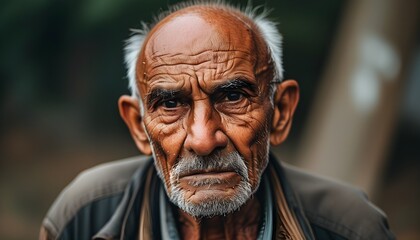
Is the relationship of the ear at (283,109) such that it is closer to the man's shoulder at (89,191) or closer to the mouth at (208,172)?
the mouth at (208,172)

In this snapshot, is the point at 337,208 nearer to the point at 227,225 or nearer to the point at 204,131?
the point at 227,225

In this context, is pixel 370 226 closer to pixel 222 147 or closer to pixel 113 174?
pixel 222 147

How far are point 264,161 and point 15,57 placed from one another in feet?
13.0

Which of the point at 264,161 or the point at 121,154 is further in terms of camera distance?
the point at 121,154

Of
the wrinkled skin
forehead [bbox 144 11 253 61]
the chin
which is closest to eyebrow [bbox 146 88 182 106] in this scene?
the wrinkled skin

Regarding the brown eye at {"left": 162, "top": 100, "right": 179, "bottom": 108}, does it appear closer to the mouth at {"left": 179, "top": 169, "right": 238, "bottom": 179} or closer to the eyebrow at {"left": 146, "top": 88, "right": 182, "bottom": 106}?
the eyebrow at {"left": 146, "top": 88, "right": 182, "bottom": 106}

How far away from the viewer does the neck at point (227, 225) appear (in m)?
3.15

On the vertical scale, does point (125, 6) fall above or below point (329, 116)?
above

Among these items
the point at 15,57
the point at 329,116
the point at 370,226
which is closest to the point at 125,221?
the point at 370,226

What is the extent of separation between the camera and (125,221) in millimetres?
3084

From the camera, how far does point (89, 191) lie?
3428mm

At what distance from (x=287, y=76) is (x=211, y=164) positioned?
4026 mm

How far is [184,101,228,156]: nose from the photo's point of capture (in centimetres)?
278

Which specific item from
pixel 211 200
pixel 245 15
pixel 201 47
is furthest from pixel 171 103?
pixel 245 15
